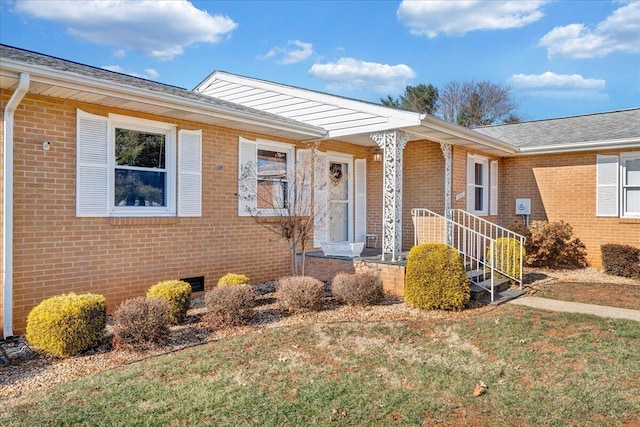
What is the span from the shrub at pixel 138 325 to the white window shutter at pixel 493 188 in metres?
9.46

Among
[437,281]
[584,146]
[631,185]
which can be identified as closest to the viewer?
[437,281]

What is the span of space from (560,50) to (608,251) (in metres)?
20.3

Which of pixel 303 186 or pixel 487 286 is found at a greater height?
pixel 303 186

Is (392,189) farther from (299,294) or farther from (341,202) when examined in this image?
(299,294)

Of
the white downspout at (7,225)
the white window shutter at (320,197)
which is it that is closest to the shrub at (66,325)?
the white downspout at (7,225)

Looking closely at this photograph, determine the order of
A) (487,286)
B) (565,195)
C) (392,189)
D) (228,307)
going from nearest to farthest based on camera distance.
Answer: (228,307) < (487,286) < (392,189) < (565,195)

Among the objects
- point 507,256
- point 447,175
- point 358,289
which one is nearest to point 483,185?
point 447,175

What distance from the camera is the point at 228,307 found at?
553 centimetres

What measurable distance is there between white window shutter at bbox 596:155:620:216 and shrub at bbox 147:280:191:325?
978cm

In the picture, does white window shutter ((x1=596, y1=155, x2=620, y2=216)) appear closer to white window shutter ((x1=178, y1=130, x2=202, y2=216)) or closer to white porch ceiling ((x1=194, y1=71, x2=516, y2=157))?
white porch ceiling ((x1=194, y1=71, x2=516, y2=157))

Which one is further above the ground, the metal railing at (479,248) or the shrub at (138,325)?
the metal railing at (479,248)

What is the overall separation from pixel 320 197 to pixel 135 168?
13.3 ft

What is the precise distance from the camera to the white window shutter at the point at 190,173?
7.18m

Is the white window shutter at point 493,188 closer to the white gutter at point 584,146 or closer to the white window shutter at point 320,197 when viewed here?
the white gutter at point 584,146
